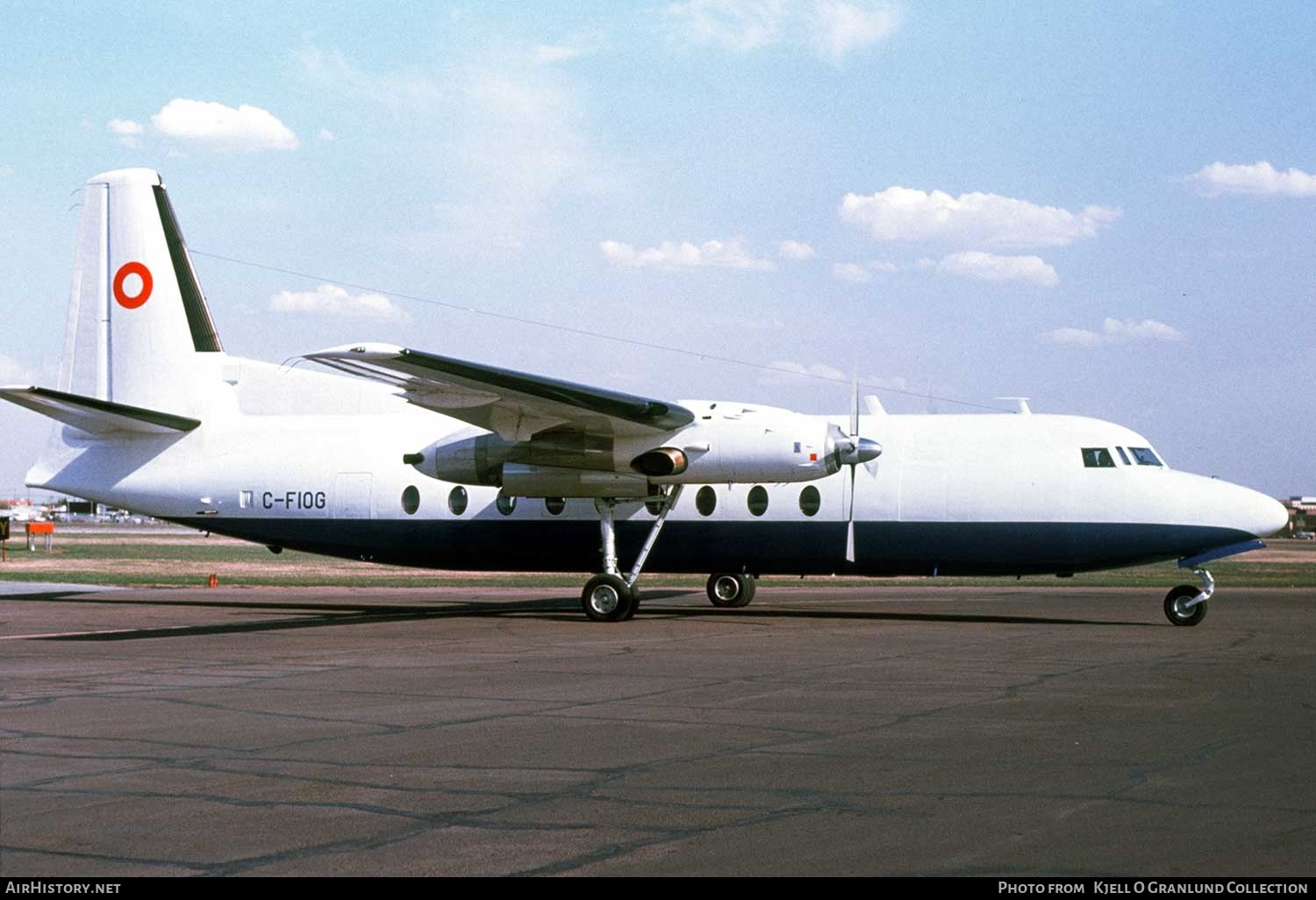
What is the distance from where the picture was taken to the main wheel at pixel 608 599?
21281 mm

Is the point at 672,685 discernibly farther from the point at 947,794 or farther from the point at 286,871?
the point at 286,871

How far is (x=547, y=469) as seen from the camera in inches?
863

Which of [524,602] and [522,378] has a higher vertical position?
[522,378]

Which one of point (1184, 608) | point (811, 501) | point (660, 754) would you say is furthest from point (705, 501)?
point (660, 754)

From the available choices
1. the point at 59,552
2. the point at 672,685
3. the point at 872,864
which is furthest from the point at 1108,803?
the point at 59,552

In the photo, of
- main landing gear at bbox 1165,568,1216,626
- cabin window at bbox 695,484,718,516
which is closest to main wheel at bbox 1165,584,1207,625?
main landing gear at bbox 1165,568,1216,626

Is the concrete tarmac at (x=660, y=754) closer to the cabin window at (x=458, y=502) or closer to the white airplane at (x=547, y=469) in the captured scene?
the white airplane at (x=547, y=469)

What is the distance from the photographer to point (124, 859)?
19.9 feet

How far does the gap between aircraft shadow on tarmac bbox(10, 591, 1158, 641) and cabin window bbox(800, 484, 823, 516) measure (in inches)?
76.6

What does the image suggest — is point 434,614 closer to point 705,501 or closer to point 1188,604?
point 705,501

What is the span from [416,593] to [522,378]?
13.9m

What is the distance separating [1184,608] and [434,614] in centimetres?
1267

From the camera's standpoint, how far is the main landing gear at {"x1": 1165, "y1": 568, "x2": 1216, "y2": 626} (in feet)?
65.8

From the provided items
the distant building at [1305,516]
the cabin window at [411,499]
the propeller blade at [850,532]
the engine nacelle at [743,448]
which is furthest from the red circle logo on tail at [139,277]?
the distant building at [1305,516]
